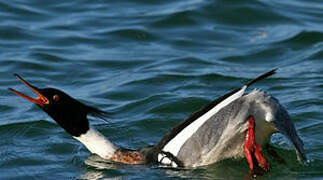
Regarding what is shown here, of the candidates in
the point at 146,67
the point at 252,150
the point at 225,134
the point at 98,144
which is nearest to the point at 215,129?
the point at 225,134

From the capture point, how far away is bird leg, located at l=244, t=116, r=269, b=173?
873 centimetres

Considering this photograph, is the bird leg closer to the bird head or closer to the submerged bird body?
the submerged bird body

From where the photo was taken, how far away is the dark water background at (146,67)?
33.4ft

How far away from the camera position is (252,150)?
8.88 metres

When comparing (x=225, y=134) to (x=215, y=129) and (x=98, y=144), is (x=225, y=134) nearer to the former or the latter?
(x=215, y=129)

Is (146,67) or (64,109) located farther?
(146,67)

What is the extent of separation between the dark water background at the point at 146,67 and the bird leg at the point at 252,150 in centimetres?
23

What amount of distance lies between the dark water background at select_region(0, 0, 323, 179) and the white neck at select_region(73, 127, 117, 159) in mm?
152

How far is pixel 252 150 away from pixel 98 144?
217 cm

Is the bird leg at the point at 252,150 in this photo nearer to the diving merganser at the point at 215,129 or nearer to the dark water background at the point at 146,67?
the diving merganser at the point at 215,129

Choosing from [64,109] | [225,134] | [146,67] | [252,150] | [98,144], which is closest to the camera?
[252,150]

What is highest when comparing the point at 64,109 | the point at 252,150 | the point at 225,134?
the point at 64,109

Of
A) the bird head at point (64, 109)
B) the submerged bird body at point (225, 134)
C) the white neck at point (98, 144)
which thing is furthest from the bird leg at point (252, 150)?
the bird head at point (64, 109)

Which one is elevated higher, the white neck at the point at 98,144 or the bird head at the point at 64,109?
the bird head at the point at 64,109
